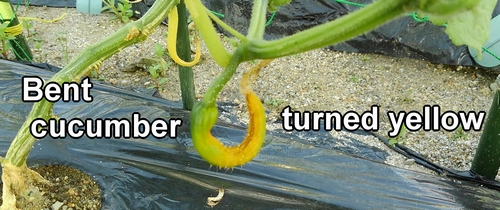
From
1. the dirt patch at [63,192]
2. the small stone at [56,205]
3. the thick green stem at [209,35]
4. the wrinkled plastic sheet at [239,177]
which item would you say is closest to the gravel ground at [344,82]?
the wrinkled plastic sheet at [239,177]

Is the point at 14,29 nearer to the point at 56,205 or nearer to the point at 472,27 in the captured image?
the point at 56,205

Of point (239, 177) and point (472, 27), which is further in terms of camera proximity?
point (239, 177)

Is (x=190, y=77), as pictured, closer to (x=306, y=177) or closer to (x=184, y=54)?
(x=184, y=54)

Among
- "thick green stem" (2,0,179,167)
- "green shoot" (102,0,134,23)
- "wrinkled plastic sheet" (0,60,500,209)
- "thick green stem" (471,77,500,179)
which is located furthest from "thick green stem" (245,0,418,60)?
"green shoot" (102,0,134,23)

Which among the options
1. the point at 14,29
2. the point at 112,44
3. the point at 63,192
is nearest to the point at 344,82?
the point at 14,29

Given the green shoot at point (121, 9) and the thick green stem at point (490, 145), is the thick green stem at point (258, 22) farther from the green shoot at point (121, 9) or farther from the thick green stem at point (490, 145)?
the green shoot at point (121, 9)
